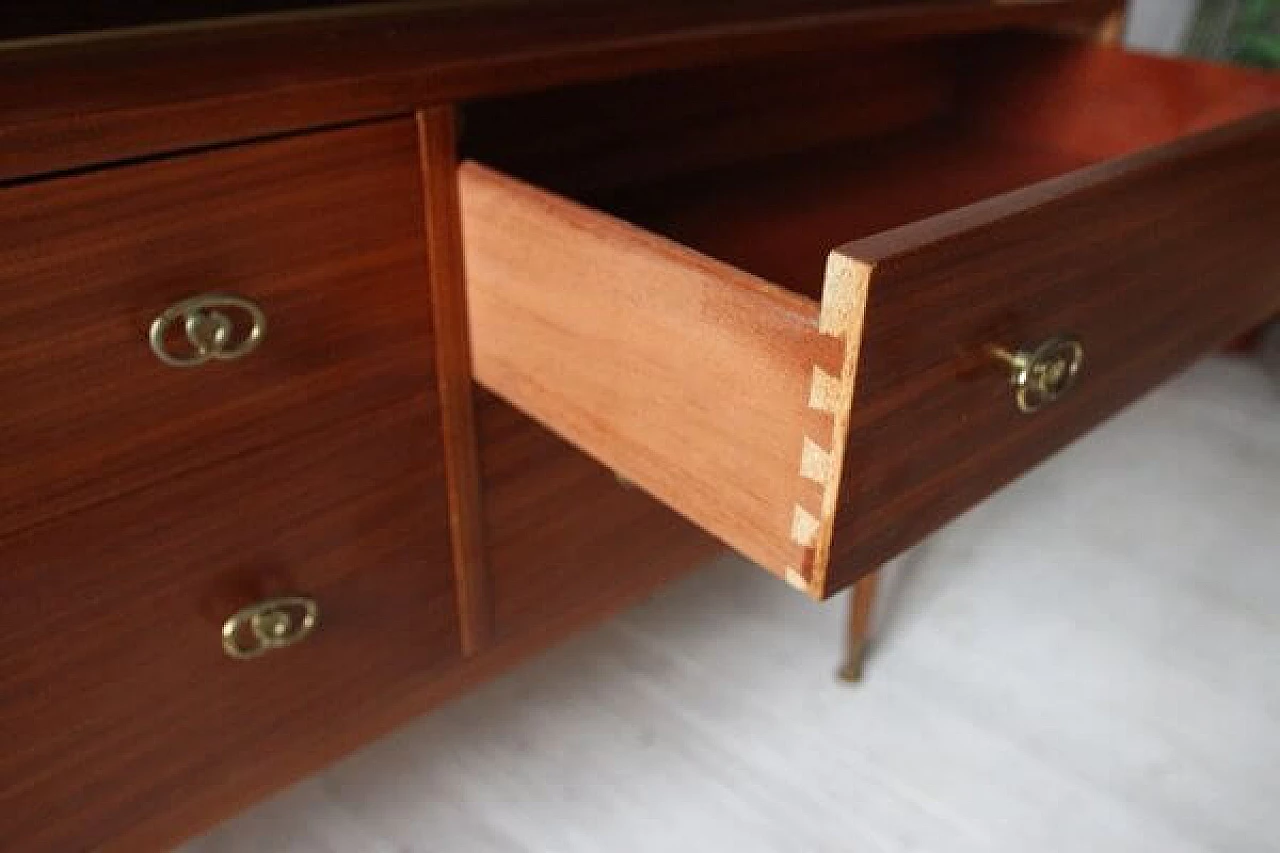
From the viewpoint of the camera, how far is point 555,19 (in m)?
0.72

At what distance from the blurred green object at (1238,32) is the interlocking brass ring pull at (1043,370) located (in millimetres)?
1233

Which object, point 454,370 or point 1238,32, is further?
point 1238,32

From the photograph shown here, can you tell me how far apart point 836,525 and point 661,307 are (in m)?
0.12

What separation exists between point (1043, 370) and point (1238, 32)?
133 centimetres

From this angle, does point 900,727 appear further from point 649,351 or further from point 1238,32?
point 1238,32

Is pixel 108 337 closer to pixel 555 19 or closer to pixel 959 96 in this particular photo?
pixel 555 19

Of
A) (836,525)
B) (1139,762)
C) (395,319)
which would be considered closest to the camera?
(836,525)

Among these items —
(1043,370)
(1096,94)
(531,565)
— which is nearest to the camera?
(1043,370)

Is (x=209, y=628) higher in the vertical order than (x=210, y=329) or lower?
lower

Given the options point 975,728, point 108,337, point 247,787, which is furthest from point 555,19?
point 975,728

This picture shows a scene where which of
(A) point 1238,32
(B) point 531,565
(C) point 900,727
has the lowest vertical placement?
(C) point 900,727

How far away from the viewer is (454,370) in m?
0.62

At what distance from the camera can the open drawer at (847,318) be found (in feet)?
1.46

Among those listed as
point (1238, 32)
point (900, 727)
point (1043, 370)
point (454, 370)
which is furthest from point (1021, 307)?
point (1238, 32)
